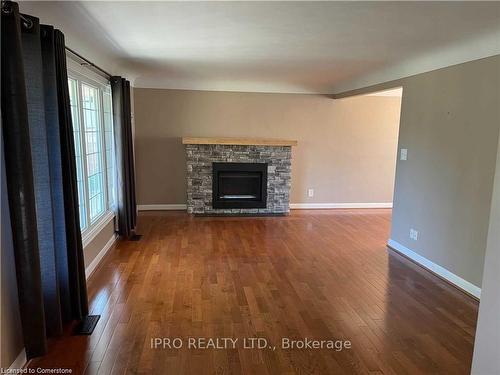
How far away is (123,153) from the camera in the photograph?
180 inches

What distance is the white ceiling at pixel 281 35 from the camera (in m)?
2.39

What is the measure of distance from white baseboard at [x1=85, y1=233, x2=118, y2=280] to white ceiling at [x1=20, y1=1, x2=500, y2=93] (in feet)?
6.85

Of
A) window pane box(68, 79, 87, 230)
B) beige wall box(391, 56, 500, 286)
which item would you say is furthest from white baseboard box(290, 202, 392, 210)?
window pane box(68, 79, 87, 230)

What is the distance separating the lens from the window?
3.39m

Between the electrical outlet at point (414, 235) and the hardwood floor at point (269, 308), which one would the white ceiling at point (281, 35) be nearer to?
the electrical outlet at point (414, 235)

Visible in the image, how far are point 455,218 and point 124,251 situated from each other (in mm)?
3606

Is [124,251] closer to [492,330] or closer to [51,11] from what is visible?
[51,11]

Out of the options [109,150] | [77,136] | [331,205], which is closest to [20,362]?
[77,136]

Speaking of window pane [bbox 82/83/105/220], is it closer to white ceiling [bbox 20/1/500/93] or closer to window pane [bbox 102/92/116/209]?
window pane [bbox 102/92/116/209]

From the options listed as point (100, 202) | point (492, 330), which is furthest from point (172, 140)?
point (492, 330)

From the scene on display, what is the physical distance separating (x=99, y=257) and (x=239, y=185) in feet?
9.28

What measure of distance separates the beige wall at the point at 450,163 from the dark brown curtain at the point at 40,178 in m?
3.36

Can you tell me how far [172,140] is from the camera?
6.23 m

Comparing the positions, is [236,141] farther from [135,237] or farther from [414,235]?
[414,235]
